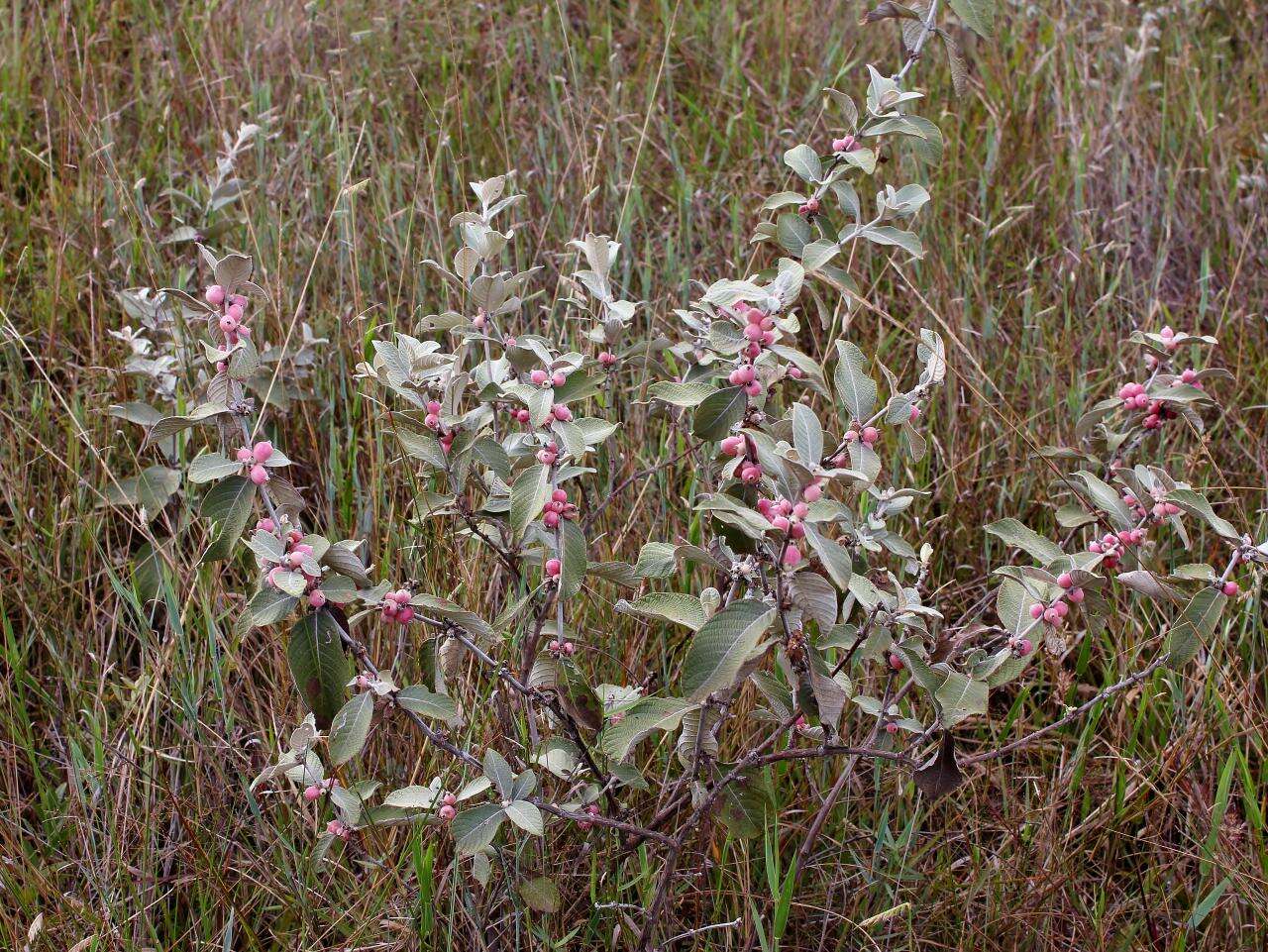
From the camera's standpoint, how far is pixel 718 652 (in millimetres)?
1312

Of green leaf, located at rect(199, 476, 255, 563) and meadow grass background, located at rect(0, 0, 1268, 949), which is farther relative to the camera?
meadow grass background, located at rect(0, 0, 1268, 949)

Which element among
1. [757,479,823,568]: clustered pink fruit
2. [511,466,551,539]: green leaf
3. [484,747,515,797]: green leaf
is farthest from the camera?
[484,747,515,797]: green leaf

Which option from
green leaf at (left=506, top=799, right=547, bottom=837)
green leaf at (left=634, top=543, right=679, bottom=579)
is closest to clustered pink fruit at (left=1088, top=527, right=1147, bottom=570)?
green leaf at (left=634, top=543, right=679, bottom=579)

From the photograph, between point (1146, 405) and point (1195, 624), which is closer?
point (1195, 624)

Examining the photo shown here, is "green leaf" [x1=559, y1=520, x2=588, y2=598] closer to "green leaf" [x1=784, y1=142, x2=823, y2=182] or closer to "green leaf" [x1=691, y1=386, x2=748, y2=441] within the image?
"green leaf" [x1=691, y1=386, x2=748, y2=441]

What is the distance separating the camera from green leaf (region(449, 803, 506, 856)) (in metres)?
1.49

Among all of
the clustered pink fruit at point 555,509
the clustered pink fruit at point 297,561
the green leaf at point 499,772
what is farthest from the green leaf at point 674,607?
the clustered pink fruit at point 297,561

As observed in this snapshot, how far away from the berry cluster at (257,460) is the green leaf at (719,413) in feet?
1.70

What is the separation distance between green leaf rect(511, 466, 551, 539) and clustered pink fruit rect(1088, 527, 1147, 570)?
72 cm

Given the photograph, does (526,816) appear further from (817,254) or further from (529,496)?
(817,254)

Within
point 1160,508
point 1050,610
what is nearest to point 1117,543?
point 1160,508

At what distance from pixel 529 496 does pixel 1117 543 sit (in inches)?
30.5

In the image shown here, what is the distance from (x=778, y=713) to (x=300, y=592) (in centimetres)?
61

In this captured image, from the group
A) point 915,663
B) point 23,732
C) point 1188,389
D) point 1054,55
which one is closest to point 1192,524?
point 1188,389
